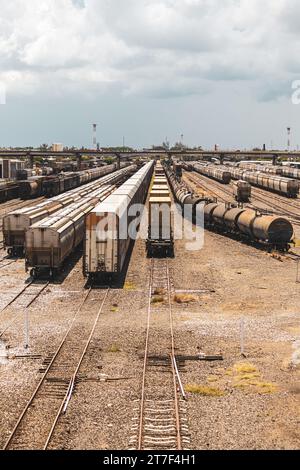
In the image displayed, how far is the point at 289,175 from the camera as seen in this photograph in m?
113

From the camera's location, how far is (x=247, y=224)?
42.8 metres

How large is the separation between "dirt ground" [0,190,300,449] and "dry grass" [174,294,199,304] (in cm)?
15

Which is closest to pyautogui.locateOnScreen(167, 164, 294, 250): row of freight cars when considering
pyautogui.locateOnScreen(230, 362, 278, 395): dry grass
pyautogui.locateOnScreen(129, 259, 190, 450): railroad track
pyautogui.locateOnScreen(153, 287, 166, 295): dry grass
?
pyautogui.locateOnScreen(153, 287, 166, 295): dry grass

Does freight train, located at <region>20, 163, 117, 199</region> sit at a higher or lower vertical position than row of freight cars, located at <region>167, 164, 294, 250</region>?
higher

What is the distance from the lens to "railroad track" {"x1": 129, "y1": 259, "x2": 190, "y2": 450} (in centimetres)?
1383

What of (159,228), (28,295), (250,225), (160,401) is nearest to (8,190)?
(159,228)

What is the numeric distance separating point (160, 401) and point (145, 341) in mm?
5181

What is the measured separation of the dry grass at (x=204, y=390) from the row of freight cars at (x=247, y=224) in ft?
79.3

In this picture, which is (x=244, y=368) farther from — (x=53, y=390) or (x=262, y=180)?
(x=262, y=180)

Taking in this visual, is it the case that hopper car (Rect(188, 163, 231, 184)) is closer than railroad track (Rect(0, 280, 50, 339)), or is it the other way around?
railroad track (Rect(0, 280, 50, 339))

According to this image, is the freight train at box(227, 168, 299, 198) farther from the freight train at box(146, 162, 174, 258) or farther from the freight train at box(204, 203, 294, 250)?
the freight train at box(146, 162, 174, 258)

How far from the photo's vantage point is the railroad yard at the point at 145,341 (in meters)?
14.6
